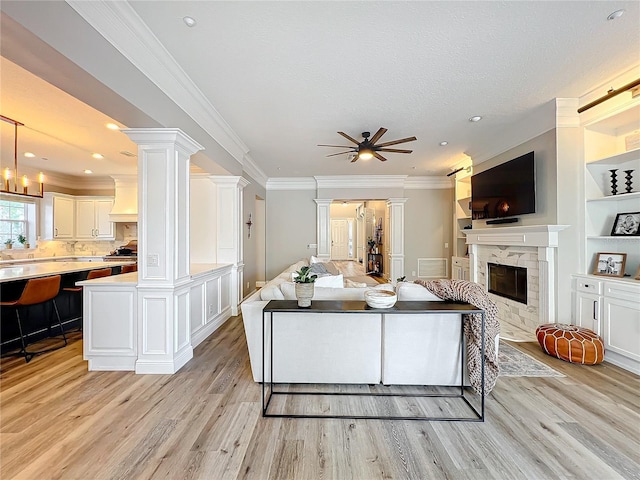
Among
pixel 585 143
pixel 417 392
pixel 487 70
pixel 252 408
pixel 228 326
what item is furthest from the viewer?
pixel 228 326

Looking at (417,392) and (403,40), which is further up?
(403,40)

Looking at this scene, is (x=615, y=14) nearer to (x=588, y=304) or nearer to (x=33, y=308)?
(x=588, y=304)

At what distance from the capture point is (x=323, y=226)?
7.32m

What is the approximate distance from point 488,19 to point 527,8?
233mm

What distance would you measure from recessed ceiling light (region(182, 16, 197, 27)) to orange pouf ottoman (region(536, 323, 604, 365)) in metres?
4.45

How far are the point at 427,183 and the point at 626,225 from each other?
4.49 meters

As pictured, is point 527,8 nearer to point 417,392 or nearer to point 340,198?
point 417,392

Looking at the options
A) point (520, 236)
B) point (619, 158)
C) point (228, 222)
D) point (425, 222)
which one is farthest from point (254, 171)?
point (619, 158)

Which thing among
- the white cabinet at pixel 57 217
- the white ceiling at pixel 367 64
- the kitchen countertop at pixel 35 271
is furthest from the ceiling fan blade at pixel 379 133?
the white cabinet at pixel 57 217

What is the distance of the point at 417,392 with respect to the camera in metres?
2.50

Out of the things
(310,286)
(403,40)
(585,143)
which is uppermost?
(403,40)

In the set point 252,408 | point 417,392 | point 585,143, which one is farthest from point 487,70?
point 252,408

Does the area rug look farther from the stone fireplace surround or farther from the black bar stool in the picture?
the black bar stool

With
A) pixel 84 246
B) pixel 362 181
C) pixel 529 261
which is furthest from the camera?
pixel 362 181
